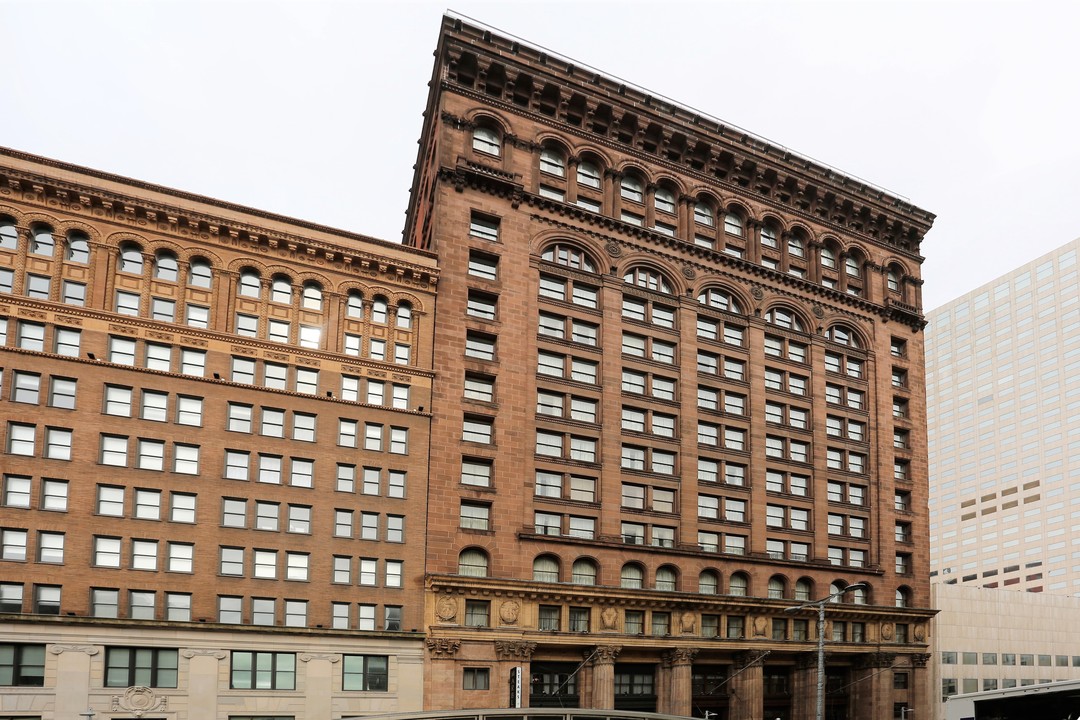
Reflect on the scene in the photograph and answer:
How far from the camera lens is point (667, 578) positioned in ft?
215

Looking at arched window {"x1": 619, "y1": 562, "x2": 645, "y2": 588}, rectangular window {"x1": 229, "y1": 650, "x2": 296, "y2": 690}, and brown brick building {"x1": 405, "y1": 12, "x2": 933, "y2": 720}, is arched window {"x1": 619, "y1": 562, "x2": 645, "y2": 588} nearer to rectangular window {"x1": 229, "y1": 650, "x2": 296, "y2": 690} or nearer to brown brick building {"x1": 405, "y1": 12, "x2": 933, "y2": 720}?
brown brick building {"x1": 405, "y1": 12, "x2": 933, "y2": 720}

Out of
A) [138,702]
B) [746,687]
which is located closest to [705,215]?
[746,687]

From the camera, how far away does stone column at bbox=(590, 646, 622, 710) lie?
195 feet

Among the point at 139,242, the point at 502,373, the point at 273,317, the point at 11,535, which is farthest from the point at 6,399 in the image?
the point at 502,373

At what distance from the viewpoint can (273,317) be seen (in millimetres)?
56625

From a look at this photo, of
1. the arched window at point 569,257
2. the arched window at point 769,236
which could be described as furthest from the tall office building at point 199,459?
the arched window at point 769,236

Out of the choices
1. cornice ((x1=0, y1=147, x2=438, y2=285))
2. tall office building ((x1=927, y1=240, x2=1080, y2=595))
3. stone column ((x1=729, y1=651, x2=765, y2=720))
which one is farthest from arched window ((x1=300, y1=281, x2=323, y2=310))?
tall office building ((x1=927, y1=240, x2=1080, y2=595))

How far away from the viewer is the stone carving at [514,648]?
5694 cm

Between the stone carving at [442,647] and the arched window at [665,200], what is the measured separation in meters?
34.7

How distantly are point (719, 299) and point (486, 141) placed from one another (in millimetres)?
20866

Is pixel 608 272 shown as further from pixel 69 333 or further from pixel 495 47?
pixel 69 333

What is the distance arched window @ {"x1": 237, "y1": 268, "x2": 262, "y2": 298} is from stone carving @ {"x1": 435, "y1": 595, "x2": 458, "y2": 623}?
20.3 m

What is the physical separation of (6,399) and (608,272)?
→ 3734cm

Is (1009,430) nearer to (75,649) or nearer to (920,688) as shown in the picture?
(920,688)
